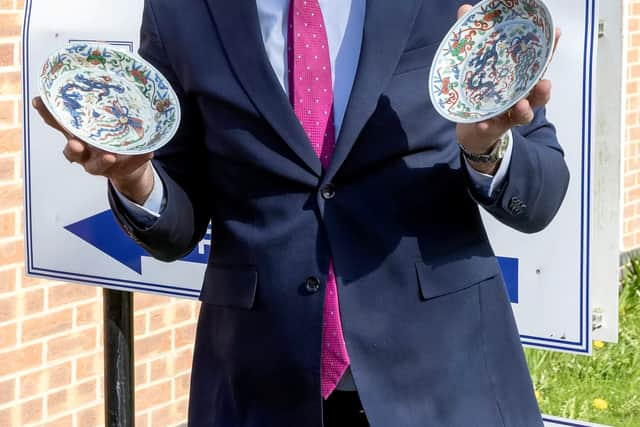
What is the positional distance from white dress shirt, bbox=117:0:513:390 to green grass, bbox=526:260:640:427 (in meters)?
2.97

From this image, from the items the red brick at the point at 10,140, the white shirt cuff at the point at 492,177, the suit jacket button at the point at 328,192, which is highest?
the red brick at the point at 10,140

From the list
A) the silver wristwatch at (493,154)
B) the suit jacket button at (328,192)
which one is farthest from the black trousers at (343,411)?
the silver wristwatch at (493,154)

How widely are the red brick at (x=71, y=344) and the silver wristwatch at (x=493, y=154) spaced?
2.64 m

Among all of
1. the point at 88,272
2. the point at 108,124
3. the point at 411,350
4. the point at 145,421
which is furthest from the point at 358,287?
the point at 145,421

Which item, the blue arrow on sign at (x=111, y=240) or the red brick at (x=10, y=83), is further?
the red brick at (x=10, y=83)

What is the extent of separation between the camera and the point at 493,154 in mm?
1827

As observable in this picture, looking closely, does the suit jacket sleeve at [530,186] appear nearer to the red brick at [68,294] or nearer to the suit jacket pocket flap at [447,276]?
the suit jacket pocket flap at [447,276]

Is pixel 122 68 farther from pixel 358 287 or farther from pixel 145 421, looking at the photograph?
pixel 145 421

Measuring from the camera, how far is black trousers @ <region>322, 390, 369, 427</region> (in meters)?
1.97

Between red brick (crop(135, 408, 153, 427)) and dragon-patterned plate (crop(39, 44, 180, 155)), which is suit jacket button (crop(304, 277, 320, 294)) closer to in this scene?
dragon-patterned plate (crop(39, 44, 180, 155))

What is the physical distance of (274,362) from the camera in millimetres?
1941

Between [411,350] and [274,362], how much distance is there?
0.22m

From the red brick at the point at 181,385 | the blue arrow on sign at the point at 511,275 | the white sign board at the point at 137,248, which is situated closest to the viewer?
the white sign board at the point at 137,248

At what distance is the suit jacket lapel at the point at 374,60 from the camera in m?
1.88
